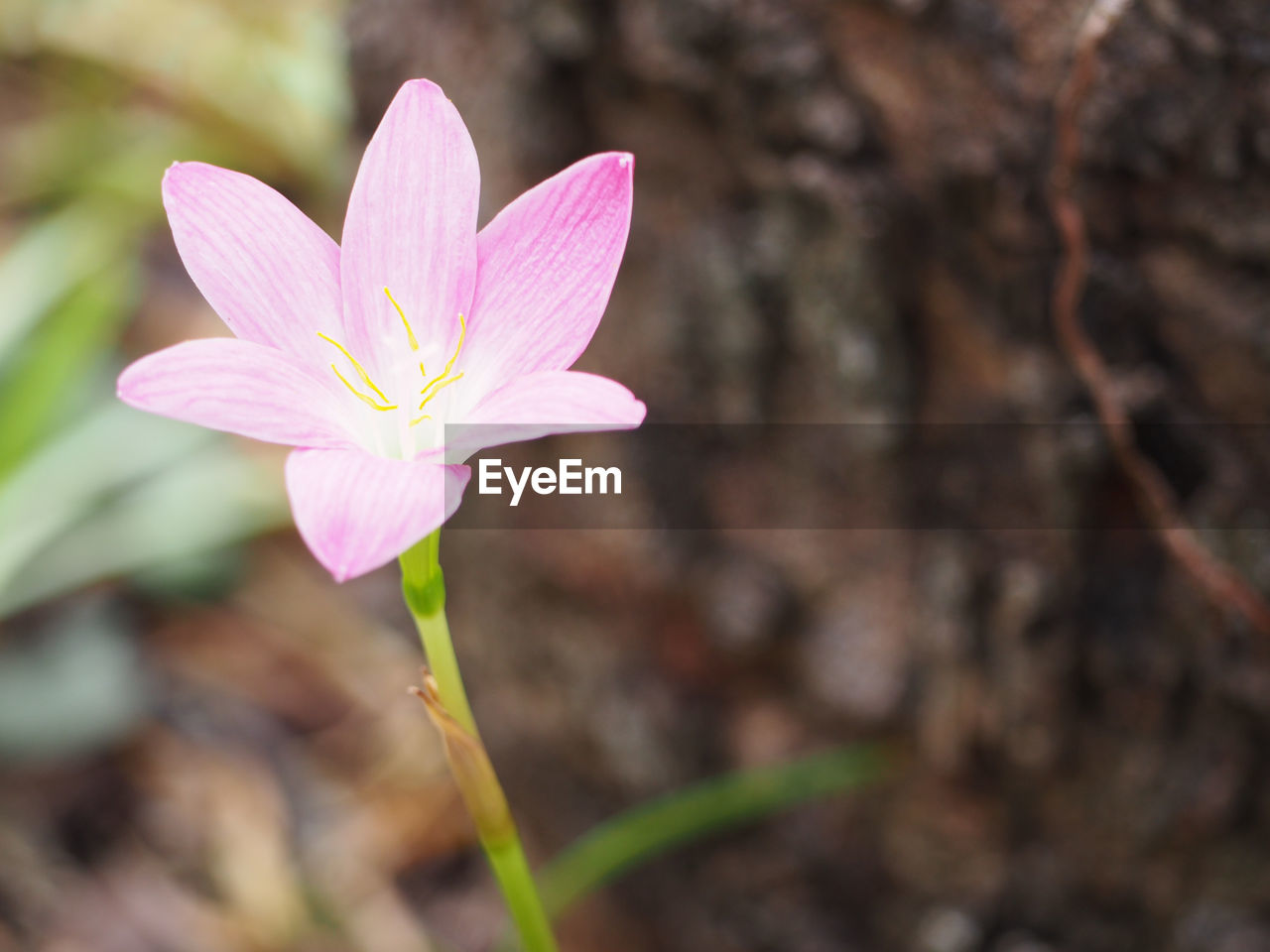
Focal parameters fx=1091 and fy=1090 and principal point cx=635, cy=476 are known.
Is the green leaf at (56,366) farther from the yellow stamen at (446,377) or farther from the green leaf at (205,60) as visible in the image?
the yellow stamen at (446,377)

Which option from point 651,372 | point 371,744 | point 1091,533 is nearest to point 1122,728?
point 1091,533

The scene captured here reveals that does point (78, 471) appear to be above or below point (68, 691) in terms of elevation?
above

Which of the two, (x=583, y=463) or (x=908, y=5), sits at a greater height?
(x=908, y=5)

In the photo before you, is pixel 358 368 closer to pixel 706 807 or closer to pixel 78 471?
pixel 706 807

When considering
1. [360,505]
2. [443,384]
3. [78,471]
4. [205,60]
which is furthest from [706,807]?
[205,60]

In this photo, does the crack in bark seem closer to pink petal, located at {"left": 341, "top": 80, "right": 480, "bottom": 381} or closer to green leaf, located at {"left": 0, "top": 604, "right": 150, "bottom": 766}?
pink petal, located at {"left": 341, "top": 80, "right": 480, "bottom": 381}

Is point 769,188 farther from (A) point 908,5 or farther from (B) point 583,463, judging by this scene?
(B) point 583,463

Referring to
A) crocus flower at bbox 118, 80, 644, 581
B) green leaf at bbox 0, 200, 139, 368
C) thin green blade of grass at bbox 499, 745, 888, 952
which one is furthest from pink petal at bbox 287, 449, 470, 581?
green leaf at bbox 0, 200, 139, 368
